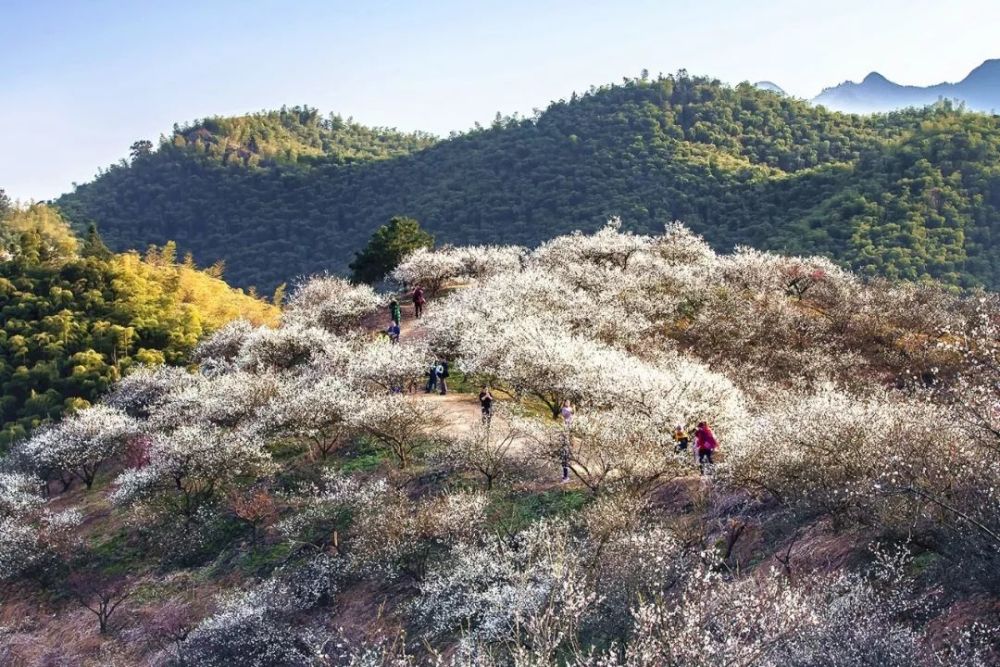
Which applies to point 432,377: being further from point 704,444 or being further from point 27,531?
point 27,531

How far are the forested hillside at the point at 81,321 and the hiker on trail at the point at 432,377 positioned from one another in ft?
68.4

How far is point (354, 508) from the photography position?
19938mm

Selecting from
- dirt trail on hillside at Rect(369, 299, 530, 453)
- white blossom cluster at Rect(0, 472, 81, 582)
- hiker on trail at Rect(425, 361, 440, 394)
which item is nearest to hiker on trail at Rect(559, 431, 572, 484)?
dirt trail on hillside at Rect(369, 299, 530, 453)

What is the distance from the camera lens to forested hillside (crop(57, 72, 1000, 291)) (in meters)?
59.6

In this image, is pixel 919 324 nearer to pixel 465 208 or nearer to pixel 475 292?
pixel 475 292

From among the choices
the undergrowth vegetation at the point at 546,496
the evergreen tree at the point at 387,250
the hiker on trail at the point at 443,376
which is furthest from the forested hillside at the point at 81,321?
the hiker on trail at the point at 443,376

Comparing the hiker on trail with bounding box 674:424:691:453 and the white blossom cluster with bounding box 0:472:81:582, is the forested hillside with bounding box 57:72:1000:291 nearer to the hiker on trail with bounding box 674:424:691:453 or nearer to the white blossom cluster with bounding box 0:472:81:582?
the hiker on trail with bounding box 674:424:691:453

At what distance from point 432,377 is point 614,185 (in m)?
59.4

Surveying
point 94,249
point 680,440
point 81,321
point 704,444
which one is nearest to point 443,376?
point 680,440

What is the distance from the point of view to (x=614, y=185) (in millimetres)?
82312

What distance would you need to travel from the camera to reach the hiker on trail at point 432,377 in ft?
91.1

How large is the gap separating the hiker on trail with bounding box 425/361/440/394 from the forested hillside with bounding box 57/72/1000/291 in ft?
128

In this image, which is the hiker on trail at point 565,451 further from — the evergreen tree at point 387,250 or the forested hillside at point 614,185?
the forested hillside at point 614,185

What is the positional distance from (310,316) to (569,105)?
83958 mm
